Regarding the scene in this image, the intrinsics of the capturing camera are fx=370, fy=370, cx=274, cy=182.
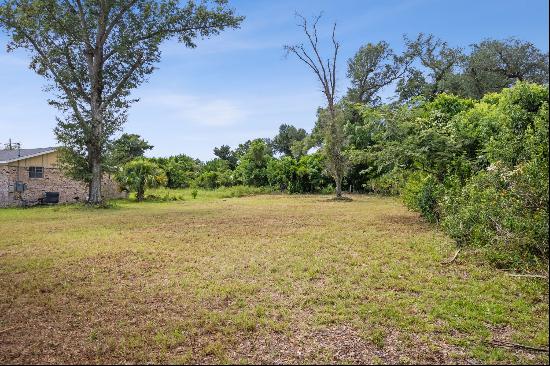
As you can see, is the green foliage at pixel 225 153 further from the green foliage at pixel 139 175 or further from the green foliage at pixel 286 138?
the green foliage at pixel 139 175

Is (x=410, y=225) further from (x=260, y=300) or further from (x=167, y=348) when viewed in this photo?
(x=167, y=348)

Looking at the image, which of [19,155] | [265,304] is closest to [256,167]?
[19,155]

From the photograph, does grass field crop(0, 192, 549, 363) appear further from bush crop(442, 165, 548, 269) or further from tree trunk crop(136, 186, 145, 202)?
tree trunk crop(136, 186, 145, 202)

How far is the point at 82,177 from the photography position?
62.6 feet

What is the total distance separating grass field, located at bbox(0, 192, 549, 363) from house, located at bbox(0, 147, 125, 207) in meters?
15.5

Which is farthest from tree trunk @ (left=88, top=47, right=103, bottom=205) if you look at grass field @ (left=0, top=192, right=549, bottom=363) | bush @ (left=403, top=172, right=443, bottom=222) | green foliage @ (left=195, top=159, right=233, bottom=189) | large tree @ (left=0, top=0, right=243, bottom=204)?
bush @ (left=403, top=172, right=443, bottom=222)

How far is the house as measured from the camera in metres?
20.4

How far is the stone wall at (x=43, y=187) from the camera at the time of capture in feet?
66.6

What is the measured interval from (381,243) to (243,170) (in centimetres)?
2549

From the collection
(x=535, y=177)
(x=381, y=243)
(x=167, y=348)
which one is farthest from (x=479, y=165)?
(x=167, y=348)

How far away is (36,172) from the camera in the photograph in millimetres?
21906

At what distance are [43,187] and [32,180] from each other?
0.74 meters

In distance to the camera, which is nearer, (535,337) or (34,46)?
(535,337)

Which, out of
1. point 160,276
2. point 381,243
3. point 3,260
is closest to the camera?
point 160,276
